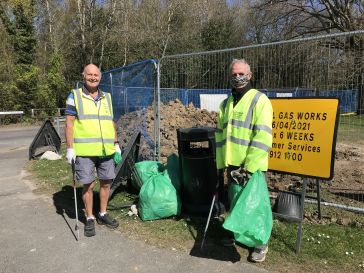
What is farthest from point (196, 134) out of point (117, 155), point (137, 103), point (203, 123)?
point (203, 123)

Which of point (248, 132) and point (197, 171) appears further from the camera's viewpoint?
point (197, 171)

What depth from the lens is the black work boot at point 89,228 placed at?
4.97 metres

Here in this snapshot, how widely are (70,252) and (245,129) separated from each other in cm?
242

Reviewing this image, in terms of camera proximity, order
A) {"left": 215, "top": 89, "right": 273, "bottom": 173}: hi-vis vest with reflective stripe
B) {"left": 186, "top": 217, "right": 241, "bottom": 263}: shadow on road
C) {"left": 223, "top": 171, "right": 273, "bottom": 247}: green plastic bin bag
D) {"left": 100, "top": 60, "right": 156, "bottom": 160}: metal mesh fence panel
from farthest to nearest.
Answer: {"left": 100, "top": 60, "right": 156, "bottom": 160}: metal mesh fence panel → {"left": 186, "top": 217, "right": 241, "bottom": 263}: shadow on road → {"left": 215, "top": 89, "right": 273, "bottom": 173}: hi-vis vest with reflective stripe → {"left": 223, "top": 171, "right": 273, "bottom": 247}: green plastic bin bag

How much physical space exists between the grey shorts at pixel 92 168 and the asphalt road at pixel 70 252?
2.29ft

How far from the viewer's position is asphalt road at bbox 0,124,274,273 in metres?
4.11

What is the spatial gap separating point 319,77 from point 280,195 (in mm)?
1785

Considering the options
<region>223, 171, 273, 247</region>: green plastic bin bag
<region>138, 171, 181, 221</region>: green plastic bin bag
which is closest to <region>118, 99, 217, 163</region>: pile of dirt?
<region>138, 171, 181, 221</region>: green plastic bin bag

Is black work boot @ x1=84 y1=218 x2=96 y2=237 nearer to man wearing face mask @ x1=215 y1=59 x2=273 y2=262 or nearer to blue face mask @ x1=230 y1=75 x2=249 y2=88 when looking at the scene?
man wearing face mask @ x1=215 y1=59 x2=273 y2=262

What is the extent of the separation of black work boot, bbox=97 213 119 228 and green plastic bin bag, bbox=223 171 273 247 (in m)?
1.95

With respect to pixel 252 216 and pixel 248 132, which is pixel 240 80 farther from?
pixel 252 216

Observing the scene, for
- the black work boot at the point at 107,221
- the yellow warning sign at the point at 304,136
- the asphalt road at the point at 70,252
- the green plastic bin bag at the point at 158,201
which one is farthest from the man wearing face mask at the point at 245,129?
the black work boot at the point at 107,221

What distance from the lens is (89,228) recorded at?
5023 mm

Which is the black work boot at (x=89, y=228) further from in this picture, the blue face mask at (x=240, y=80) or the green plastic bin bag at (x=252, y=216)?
the blue face mask at (x=240, y=80)
